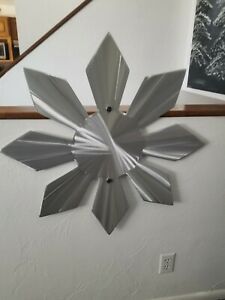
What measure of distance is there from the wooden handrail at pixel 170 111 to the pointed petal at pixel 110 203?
0.31 m

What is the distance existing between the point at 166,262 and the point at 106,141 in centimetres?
72

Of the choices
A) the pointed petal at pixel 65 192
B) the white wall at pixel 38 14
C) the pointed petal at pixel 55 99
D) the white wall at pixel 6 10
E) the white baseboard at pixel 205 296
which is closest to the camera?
the pointed petal at pixel 55 99

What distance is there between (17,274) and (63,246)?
23cm

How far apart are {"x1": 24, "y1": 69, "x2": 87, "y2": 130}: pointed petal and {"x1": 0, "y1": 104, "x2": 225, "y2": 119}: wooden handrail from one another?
4 centimetres

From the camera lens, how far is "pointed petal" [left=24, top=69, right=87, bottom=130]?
0.84 meters

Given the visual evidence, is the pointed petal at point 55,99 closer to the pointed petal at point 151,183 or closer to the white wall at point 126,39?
the pointed petal at point 151,183

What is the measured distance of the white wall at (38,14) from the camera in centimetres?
198

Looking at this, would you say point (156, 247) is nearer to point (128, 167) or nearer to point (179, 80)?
point (128, 167)

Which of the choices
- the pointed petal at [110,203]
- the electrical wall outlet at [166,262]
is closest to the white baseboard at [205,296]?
the electrical wall outlet at [166,262]

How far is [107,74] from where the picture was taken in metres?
0.87

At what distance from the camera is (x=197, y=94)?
1547 millimetres

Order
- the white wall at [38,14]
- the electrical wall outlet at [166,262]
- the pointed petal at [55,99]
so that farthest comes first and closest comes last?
the white wall at [38,14] < the electrical wall outlet at [166,262] < the pointed petal at [55,99]

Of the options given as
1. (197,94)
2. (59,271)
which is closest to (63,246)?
(59,271)

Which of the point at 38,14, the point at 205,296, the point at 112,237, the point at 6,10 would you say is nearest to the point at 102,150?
the point at 112,237
